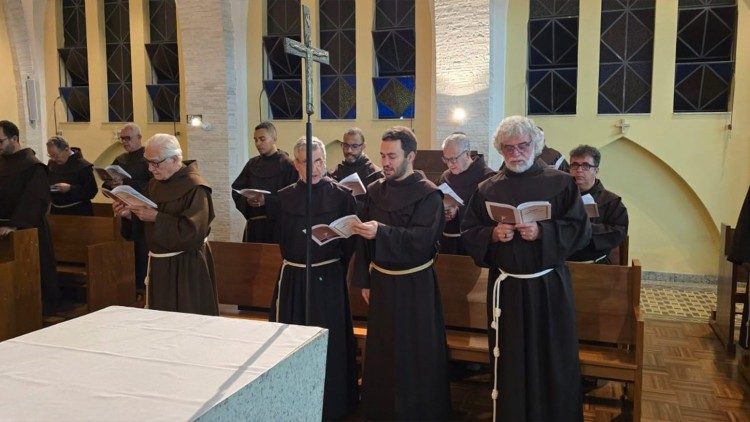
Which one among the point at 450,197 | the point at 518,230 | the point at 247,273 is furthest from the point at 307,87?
the point at 247,273

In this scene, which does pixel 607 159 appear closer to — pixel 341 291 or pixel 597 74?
pixel 597 74

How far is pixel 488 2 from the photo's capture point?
8.45 metres

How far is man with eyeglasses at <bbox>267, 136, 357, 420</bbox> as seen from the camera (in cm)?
403

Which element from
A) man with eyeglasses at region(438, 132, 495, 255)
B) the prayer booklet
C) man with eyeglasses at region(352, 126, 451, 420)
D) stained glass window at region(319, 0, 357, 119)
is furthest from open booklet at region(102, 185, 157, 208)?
stained glass window at region(319, 0, 357, 119)

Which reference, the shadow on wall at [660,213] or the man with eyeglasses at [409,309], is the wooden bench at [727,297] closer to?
the shadow on wall at [660,213]

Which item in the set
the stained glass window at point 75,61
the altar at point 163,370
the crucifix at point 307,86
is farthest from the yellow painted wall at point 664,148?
the stained glass window at point 75,61

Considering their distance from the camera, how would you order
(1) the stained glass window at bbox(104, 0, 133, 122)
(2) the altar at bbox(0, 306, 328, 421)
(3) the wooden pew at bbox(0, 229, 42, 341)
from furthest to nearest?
1. (1) the stained glass window at bbox(104, 0, 133, 122)
2. (3) the wooden pew at bbox(0, 229, 42, 341)
3. (2) the altar at bbox(0, 306, 328, 421)

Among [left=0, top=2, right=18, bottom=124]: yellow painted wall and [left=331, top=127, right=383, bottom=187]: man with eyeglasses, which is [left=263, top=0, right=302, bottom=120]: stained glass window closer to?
[left=331, top=127, right=383, bottom=187]: man with eyeglasses

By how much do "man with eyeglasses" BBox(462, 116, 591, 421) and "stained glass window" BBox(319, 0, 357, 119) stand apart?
7362 millimetres

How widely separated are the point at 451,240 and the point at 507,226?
7.23 feet

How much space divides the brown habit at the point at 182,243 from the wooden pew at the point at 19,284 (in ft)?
6.01

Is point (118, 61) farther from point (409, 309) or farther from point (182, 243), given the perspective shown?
point (409, 309)

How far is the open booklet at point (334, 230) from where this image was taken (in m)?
3.55

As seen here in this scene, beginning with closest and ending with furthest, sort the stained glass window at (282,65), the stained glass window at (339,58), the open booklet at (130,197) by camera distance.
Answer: the open booklet at (130,197) < the stained glass window at (339,58) < the stained glass window at (282,65)
